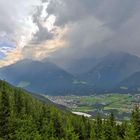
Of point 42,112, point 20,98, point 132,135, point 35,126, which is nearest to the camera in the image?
point 132,135

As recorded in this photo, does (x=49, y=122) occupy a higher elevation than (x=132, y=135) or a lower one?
higher

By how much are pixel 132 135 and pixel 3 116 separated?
2756 centimetres

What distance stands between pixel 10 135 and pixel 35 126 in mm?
17891

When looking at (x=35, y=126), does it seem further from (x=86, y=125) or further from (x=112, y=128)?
(x=86, y=125)

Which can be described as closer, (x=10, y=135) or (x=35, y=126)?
(x=10, y=135)

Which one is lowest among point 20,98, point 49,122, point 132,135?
point 132,135

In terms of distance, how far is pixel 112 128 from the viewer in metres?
101

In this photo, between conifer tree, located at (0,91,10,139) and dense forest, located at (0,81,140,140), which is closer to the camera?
dense forest, located at (0,81,140,140)

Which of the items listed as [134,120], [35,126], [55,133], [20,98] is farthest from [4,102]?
[20,98]

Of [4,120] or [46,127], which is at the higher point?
[46,127]

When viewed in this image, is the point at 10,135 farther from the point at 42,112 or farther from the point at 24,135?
the point at 42,112

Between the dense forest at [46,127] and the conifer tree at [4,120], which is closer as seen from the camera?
the dense forest at [46,127]

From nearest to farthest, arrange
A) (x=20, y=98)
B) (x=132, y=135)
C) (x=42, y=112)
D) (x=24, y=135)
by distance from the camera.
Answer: (x=132, y=135) → (x=24, y=135) → (x=42, y=112) → (x=20, y=98)

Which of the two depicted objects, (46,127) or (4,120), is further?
(46,127)
